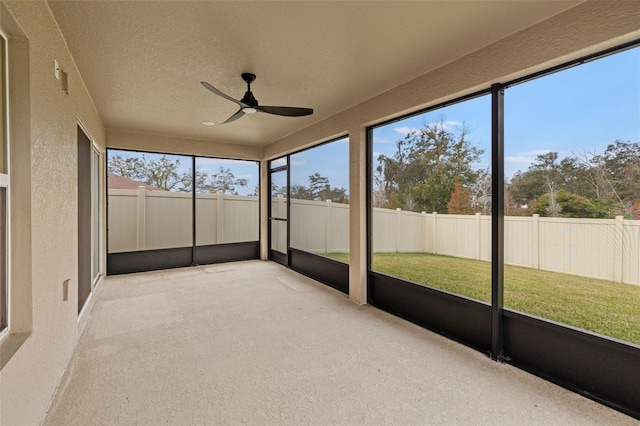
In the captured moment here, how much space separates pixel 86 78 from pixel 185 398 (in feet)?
10.1

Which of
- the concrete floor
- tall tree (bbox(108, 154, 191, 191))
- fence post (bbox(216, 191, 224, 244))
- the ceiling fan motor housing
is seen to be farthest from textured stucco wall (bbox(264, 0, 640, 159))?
tall tree (bbox(108, 154, 191, 191))

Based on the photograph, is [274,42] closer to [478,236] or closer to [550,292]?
[478,236]

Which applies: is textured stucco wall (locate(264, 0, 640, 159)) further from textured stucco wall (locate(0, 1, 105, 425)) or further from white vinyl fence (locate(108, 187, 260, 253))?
white vinyl fence (locate(108, 187, 260, 253))

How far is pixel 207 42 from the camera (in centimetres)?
226

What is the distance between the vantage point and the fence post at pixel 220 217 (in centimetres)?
595

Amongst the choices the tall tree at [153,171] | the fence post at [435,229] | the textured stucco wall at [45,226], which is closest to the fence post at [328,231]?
the fence post at [435,229]

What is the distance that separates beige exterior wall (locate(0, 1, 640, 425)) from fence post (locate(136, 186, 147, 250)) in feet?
7.67

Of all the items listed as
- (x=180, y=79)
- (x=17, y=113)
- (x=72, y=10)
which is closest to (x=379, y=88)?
(x=180, y=79)

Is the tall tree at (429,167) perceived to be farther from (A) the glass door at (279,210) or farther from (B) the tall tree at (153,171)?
(B) the tall tree at (153,171)

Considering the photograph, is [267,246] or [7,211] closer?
[7,211]

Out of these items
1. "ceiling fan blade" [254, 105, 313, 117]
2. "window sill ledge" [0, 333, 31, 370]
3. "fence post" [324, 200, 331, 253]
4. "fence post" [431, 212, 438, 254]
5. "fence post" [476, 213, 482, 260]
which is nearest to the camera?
"window sill ledge" [0, 333, 31, 370]

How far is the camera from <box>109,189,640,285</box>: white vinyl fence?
201 cm

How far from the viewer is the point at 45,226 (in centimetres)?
180

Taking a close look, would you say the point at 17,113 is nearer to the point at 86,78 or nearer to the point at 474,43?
the point at 86,78
